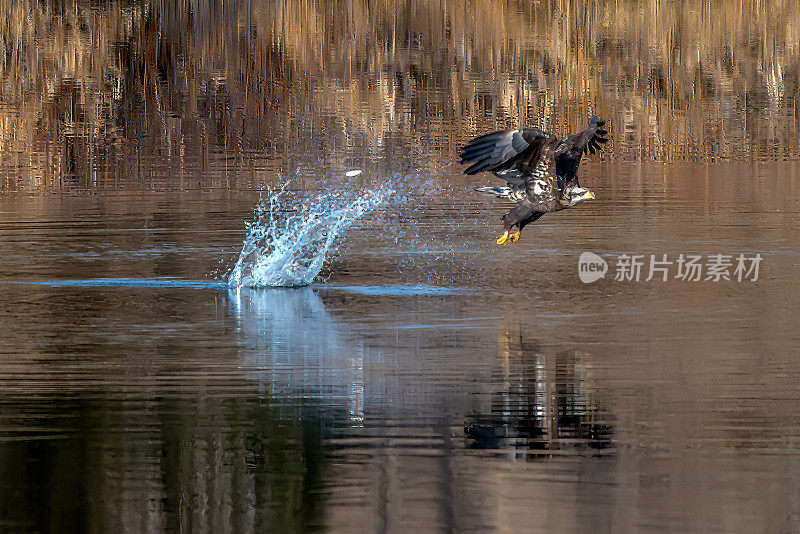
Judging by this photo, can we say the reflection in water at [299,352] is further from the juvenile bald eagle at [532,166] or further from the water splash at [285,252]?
the juvenile bald eagle at [532,166]

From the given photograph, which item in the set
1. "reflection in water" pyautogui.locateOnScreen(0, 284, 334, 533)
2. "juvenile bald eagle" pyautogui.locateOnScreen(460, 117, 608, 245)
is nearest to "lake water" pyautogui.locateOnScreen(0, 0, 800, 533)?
"reflection in water" pyautogui.locateOnScreen(0, 284, 334, 533)

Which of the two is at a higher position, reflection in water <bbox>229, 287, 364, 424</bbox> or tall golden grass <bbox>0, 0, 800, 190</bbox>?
tall golden grass <bbox>0, 0, 800, 190</bbox>

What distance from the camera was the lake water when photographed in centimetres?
821

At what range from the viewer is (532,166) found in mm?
13250

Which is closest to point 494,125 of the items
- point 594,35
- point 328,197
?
point 328,197

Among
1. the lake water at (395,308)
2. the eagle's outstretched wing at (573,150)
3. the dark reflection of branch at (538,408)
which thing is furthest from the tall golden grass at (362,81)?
the dark reflection of branch at (538,408)

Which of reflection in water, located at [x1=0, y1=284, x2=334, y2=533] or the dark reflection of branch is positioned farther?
the dark reflection of branch

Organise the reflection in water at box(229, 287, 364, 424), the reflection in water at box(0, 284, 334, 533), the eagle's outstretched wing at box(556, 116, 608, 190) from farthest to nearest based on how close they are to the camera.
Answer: the eagle's outstretched wing at box(556, 116, 608, 190)
the reflection in water at box(229, 287, 364, 424)
the reflection in water at box(0, 284, 334, 533)

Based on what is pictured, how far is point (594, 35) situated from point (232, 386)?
24750mm

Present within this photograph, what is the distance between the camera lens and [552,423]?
9.44m

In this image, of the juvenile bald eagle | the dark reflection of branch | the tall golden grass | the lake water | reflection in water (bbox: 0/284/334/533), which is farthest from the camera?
the tall golden grass

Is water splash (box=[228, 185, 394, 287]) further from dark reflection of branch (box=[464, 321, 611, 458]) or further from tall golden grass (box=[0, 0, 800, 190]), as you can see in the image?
tall golden grass (box=[0, 0, 800, 190])

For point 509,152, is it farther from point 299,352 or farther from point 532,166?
point 299,352

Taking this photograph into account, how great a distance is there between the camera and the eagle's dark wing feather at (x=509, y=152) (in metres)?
13.2
